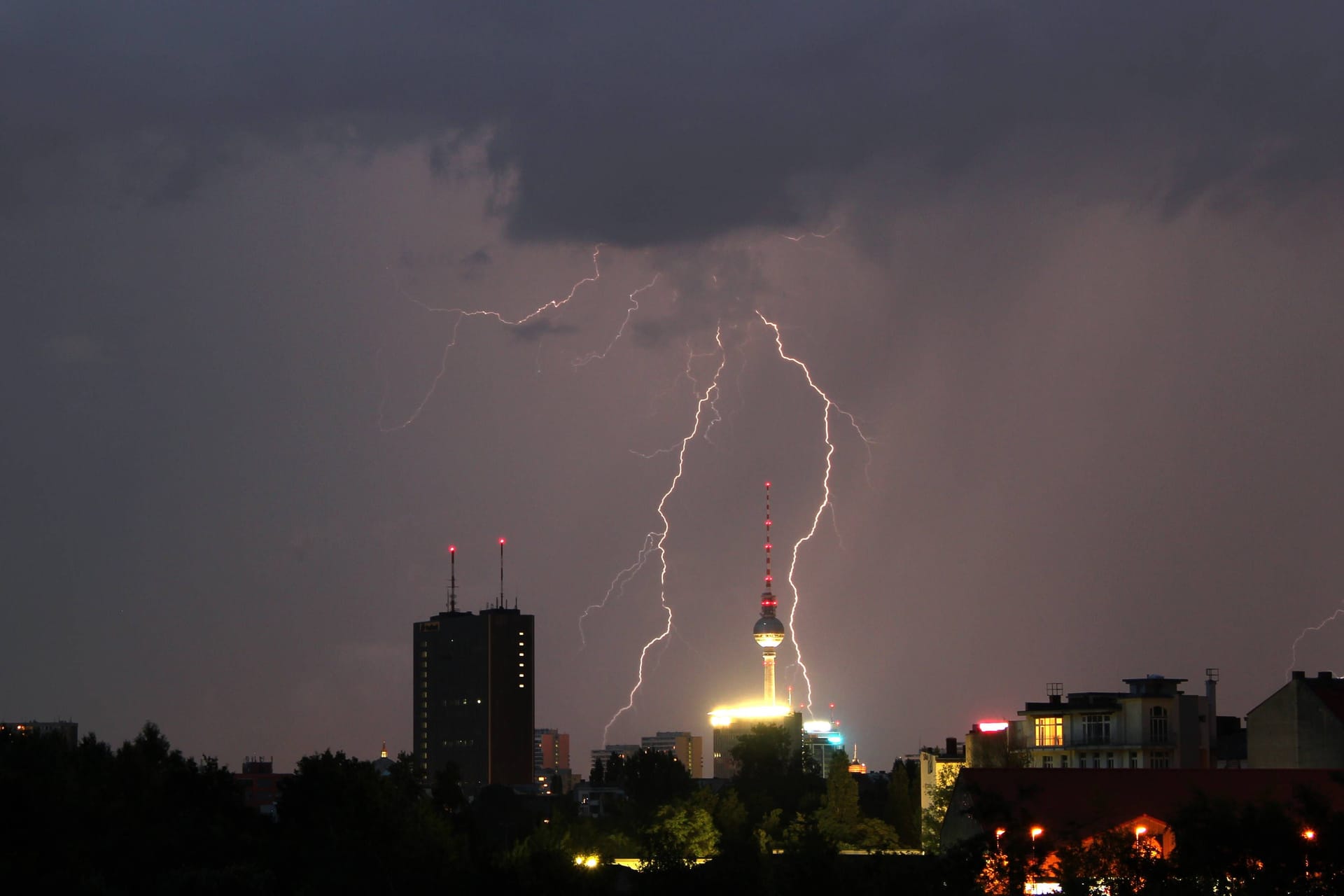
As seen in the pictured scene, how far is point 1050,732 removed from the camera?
282 feet

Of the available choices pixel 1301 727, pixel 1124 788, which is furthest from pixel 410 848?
pixel 1301 727

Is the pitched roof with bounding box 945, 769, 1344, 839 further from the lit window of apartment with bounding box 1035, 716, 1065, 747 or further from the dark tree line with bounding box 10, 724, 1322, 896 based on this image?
the lit window of apartment with bounding box 1035, 716, 1065, 747

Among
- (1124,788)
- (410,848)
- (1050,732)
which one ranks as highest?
(1050,732)

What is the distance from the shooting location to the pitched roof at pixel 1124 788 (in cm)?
5741

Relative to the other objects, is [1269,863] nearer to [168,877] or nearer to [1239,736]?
[168,877]

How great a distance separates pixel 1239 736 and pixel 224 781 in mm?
46371

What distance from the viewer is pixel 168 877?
52750 millimetres

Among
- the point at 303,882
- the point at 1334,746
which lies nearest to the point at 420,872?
the point at 303,882

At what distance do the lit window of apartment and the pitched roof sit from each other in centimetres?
2031

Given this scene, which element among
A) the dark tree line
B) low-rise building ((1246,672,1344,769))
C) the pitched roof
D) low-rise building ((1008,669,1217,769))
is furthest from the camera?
low-rise building ((1008,669,1217,769))

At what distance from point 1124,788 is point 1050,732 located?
24866mm

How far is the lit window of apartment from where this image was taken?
85375 millimetres

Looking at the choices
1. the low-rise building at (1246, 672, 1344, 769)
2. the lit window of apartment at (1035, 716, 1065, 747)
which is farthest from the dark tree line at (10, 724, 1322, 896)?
the low-rise building at (1246, 672, 1344, 769)

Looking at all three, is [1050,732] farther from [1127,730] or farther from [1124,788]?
[1124,788]
